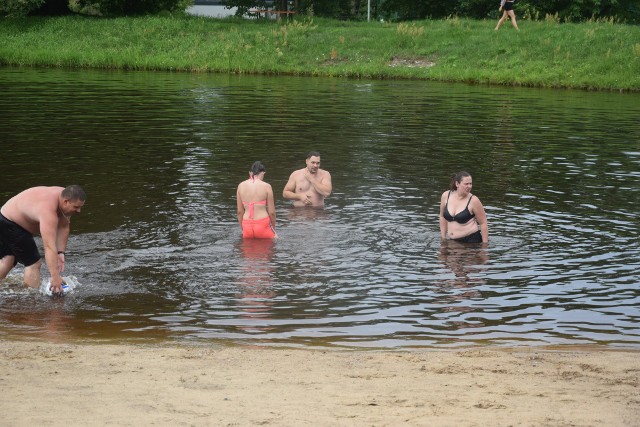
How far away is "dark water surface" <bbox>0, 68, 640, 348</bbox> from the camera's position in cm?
1066

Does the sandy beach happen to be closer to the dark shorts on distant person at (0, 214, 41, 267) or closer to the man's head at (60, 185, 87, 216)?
the man's head at (60, 185, 87, 216)

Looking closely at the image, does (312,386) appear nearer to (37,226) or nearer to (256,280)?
(256,280)

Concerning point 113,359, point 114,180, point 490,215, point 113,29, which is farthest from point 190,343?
point 113,29

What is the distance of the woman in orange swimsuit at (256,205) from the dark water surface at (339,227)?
234mm

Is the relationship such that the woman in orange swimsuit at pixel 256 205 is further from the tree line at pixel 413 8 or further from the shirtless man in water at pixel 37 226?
the tree line at pixel 413 8

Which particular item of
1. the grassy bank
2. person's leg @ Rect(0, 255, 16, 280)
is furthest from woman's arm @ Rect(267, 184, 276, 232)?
the grassy bank

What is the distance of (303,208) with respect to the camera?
54.0 ft

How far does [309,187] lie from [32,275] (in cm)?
599

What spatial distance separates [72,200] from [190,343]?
81.6 inches

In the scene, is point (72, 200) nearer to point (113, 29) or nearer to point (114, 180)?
point (114, 180)

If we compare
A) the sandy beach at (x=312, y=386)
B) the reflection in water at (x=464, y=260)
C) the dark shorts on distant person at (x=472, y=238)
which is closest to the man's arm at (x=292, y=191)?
the reflection in water at (x=464, y=260)

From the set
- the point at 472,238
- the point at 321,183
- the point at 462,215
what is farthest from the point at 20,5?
the point at 472,238

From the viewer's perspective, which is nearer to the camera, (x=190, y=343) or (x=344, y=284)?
(x=190, y=343)

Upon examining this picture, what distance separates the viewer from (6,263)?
11461mm
